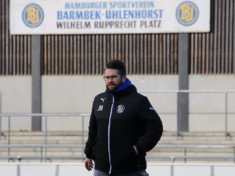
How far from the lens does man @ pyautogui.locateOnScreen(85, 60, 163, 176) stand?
512 cm

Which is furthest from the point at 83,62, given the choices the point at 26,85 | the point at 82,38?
the point at 26,85

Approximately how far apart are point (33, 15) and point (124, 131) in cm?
1462

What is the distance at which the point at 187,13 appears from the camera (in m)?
18.5

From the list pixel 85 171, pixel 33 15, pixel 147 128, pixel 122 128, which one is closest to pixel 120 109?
pixel 122 128

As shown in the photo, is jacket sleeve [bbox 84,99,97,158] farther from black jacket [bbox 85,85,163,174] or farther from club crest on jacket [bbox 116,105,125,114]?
club crest on jacket [bbox 116,105,125,114]

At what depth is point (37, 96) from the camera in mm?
19203

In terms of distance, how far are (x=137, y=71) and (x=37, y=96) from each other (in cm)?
322

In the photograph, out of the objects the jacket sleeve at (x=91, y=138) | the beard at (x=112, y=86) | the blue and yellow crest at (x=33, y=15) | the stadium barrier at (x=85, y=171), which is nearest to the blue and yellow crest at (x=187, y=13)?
the blue and yellow crest at (x=33, y=15)

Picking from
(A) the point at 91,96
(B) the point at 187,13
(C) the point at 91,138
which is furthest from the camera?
(A) the point at 91,96

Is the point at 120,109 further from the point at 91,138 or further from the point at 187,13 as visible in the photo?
the point at 187,13

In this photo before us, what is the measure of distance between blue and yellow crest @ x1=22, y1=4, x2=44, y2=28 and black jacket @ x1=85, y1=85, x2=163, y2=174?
1429cm

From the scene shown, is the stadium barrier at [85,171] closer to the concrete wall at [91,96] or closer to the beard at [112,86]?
the beard at [112,86]

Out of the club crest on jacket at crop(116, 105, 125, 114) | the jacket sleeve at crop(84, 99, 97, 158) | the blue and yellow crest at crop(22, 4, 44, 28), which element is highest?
the blue and yellow crest at crop(22, 4, 44, 28)

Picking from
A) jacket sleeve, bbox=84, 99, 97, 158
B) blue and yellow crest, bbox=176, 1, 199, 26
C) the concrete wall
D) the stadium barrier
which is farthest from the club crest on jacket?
blue and yellow crest, bbox=176, 1, 199, 26
